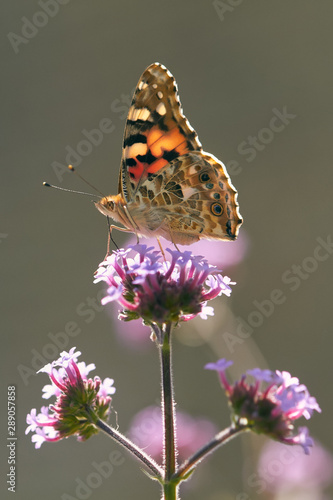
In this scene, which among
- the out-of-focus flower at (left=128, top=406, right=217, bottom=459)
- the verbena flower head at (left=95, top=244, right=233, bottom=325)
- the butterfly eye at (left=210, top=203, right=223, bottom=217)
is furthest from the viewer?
the out-of-focus flower at (left=128, top=406, right=217, bottom=459)

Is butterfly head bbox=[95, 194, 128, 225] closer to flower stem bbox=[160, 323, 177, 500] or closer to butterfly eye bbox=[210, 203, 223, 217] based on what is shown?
butterfly eye bbox=[210, 203, 223, 217]

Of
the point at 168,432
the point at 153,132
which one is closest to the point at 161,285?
the point at 168,432

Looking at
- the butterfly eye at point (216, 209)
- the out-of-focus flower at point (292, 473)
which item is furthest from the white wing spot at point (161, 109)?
the out-of-focus flower at point (292, 473)

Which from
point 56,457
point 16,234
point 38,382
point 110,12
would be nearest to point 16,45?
point 110,12

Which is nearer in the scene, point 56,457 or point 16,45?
point 56,457

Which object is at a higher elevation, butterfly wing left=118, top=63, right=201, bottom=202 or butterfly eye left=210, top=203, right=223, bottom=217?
butterfly wing left=118, top=63, right=201, bottom=202

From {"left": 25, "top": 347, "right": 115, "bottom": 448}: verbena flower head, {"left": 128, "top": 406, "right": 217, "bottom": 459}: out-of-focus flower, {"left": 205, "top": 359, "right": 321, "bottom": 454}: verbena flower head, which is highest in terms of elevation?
{"left": 25, "top": 347, "right": 115, "bottom": 448}: verbena flower head

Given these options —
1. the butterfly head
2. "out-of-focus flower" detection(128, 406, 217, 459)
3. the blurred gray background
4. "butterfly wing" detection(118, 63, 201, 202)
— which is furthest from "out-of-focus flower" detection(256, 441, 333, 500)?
the blurred gray background

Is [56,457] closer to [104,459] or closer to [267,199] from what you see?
[104,459]
